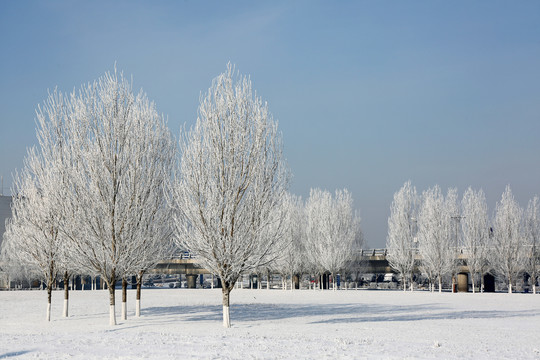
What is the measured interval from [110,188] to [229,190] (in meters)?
4.96

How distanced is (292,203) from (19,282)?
37.7 metres

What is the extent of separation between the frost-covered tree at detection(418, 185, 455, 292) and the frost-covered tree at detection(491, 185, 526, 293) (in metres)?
4.43

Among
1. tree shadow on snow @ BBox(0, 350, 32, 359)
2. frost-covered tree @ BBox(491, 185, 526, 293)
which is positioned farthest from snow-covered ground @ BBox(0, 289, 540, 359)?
frost-covered tree @ BBox(491, 185, 526, 293)

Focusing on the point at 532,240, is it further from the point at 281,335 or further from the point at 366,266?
the point at 281,335

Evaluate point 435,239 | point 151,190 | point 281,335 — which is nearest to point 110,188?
point 151,190

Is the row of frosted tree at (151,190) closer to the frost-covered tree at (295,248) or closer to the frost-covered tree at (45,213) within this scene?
the frost-covered tree at (45,213)

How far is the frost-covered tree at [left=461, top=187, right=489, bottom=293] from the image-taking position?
188 feet

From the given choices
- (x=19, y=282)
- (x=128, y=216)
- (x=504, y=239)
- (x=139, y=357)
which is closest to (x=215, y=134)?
(x=128, y=216)

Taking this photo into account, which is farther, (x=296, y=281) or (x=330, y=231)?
(x=296, y=281)

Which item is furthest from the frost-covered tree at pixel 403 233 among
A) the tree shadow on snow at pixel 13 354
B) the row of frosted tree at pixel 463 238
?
the tree shadow on snow at pixel 13 354

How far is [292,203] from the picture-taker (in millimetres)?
68875

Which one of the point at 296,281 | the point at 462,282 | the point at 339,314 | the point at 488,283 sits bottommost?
the point at 296,281

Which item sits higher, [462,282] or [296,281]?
[462,282]

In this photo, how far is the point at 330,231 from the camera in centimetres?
6275
